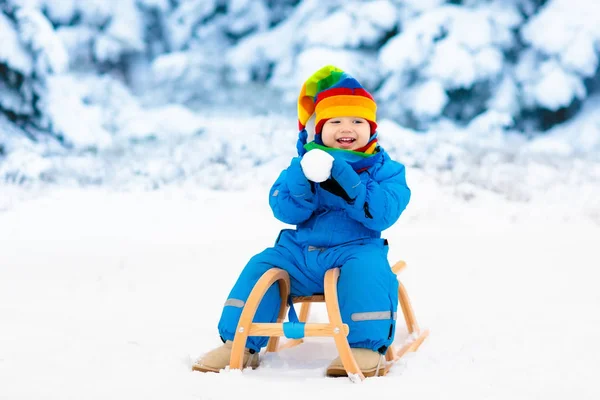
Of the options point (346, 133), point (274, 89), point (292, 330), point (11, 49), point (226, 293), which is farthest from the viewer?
point (274, 89)

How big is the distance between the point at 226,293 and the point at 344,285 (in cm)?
137

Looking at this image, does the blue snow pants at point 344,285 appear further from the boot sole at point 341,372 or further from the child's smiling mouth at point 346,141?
the child's smiling mouth at point 346,141

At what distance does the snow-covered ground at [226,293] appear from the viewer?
182 cm

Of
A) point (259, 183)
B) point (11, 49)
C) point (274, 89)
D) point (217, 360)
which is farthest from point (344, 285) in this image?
point (274, 89)

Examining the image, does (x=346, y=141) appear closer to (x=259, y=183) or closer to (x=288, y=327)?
(x=288, y=327)

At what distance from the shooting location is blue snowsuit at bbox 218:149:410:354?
1946mm

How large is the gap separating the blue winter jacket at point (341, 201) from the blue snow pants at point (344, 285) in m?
0.04

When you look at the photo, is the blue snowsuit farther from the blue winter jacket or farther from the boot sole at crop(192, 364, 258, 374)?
the boot sole at crop(192, 364, 258, 374)

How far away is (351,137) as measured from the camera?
2.20 metres

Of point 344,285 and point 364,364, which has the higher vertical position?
point 344,285

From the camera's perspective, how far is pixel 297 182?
205 centimetres

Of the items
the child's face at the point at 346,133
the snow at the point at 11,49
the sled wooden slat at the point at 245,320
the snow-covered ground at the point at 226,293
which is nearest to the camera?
the snow-covered ground at the point at 226,293

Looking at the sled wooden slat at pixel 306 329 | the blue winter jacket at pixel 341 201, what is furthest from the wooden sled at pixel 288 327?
the blue winter jacket at pixel 341 201

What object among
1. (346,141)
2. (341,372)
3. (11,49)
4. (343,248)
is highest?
(11,49)
